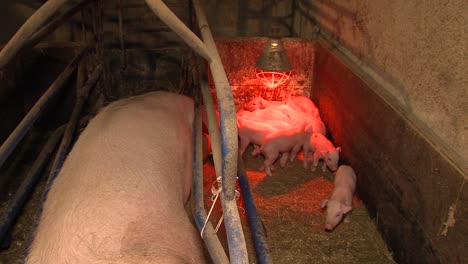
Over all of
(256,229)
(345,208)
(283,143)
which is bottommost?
(345,208)

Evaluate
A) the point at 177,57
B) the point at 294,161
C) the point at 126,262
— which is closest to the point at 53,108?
the point at 177,57

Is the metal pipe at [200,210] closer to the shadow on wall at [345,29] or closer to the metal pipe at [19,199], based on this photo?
the metal pipe at [19,199]

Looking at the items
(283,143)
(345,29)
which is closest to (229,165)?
(283,143)

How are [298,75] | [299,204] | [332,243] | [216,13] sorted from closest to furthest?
[332,243], [299,204], [298,75], [216,13]

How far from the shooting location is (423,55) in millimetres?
2506

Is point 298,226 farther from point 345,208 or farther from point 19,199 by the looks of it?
point 19,199

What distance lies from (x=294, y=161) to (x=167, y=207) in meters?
2.36

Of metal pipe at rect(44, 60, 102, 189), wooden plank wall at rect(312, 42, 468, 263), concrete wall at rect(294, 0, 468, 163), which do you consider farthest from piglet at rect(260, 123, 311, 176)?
metal pipe at rect(44, 60, 102, 189)

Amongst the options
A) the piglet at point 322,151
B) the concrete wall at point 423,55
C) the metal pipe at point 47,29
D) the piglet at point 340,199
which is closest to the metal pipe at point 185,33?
the metal pipe at point 47,29

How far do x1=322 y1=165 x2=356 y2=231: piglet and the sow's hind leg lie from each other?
112 cm

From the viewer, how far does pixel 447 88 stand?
2254 mm

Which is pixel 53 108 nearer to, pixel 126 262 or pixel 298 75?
pixel 298 75

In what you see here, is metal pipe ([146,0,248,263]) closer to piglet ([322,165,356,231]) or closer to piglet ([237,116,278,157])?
piglet ([322,165,356,231])

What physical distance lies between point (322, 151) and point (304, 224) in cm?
95
